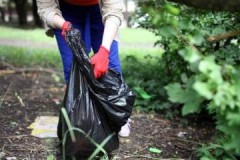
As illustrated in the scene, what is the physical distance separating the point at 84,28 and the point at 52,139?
899mm

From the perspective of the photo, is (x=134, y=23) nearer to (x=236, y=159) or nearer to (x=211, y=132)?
(x=211, y=132)

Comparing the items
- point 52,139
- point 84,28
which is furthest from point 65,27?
point 52,139

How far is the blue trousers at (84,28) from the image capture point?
11.4 ft

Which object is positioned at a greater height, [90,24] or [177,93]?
[177,93]

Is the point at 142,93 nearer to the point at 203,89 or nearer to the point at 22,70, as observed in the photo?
the point at 22,70

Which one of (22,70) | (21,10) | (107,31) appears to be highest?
(107,31)

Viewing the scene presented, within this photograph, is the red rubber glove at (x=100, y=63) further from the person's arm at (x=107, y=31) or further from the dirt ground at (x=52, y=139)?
the dirt ground at (x=52, y=139)

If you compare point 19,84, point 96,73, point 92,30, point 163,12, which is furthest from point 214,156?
point 19,84

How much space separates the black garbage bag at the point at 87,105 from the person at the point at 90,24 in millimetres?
74

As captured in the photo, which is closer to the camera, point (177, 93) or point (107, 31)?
point (177, 93)

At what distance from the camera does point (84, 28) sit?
3.67m

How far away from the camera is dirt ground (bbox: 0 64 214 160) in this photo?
342 cm

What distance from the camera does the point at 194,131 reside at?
4180 millimetres

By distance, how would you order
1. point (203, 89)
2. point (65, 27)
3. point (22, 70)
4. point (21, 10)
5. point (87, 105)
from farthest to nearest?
point (21, 10) → point (22, 70) → point (65, 27) → point (87, 105) → point (203, 89)
